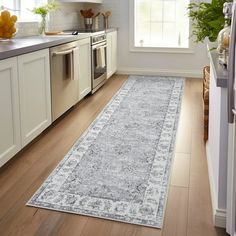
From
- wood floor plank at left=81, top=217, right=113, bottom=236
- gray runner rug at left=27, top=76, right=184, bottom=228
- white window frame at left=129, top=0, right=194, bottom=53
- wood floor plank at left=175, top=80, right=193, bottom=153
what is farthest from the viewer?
white window frame at left=129, top=0, right=194, bottom=53

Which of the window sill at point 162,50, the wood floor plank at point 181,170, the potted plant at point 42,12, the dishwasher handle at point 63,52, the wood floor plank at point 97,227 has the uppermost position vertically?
the potted plant at point 42,12

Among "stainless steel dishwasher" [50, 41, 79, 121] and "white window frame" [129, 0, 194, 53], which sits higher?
"white window frame" [129, 0, 194, 53]

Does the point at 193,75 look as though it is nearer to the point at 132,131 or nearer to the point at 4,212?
the point at 132,131

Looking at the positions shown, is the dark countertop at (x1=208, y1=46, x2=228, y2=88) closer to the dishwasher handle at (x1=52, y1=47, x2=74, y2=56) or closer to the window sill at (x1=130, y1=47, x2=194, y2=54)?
the dishwasher handle at (x1=52, y1=47, x2=74, y2=56)

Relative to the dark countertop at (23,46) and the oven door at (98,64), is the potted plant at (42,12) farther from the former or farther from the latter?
the oven door at (98,64)

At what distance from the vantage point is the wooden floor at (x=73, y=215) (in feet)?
6.21

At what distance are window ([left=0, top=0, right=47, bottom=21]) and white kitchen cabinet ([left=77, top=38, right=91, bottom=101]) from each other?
27.6 inches

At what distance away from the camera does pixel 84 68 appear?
14.8ft

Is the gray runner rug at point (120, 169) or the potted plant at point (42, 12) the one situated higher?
the potted plant at point (42, 12)

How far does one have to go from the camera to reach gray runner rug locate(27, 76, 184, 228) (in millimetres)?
2107

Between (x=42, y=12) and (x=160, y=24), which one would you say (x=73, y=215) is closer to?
(x=42, y=12)

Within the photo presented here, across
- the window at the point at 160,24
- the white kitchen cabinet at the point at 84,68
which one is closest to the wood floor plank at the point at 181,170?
the white kitchen cabinet at the point at 84,68

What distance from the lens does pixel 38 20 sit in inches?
175

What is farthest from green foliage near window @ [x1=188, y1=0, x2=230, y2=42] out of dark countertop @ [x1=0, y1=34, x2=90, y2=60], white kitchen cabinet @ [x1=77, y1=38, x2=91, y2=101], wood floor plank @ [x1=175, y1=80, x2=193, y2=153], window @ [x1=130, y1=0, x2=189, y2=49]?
window @ [x1=130, y1=0, x2=189, y2=49]
